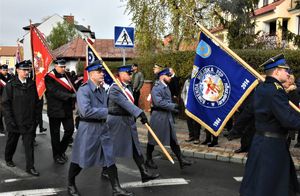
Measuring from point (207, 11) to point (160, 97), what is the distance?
1339cm

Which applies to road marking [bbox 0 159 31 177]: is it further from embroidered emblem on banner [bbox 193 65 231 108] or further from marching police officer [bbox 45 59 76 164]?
embroidered emblem on banner [bbox 193 65 231 108]

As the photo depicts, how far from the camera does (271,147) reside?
4.43 metres

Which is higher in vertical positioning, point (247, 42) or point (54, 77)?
point (247, 42)

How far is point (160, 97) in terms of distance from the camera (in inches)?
291

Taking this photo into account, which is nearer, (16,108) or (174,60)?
(16,108)

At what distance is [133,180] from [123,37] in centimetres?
528

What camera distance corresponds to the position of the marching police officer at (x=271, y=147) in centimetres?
438

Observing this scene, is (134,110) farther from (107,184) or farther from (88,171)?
(88,171)

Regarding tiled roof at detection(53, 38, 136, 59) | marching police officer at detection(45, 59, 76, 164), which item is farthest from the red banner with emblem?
tiled roof at detection(53, 38, 136, 59)

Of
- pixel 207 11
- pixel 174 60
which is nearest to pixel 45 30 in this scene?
pixel 207 11

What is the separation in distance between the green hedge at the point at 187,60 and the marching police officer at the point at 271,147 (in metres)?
7.28

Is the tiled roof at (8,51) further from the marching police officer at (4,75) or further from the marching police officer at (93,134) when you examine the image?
the marching police officer at (93,134)

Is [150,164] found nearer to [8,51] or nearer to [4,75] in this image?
[4,75]

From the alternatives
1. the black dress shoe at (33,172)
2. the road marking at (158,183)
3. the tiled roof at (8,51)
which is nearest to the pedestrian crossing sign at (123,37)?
the black dress shoe at (33,172)
